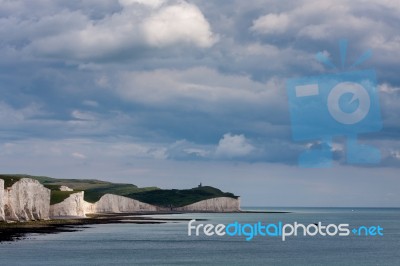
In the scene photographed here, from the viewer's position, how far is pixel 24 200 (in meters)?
145

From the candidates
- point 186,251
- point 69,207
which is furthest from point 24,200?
point 186,251

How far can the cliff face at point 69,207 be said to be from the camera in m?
188

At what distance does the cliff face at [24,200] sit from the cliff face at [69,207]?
3136 centimetres

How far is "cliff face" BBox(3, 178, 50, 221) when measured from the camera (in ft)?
460

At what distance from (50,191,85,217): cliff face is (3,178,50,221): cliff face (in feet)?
103

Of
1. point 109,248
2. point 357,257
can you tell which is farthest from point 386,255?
point 109,248

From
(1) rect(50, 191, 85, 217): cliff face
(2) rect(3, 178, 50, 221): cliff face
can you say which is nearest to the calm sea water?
(2) rect(3, 178, 50, 221): cliff face

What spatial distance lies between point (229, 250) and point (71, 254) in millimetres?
23328

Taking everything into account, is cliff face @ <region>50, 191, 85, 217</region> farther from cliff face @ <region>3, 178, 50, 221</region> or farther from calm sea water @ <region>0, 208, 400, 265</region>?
→ calm sea water @ <region>0, 208, 400, 265</region>

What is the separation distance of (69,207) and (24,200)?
47.7 metres

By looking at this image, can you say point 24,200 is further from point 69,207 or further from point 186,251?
point 186,251

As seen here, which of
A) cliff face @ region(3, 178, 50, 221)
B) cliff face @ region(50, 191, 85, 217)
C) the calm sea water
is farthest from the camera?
cliff face @ region(50, 191, 85, 217)

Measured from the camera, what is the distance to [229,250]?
10275 centimetres

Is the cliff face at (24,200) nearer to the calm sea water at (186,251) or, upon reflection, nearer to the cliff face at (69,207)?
the calm sea water at (186,251)
